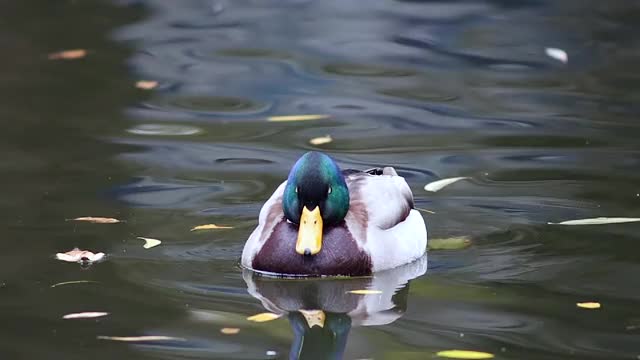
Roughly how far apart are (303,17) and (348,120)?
3.46m

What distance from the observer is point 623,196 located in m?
9.39

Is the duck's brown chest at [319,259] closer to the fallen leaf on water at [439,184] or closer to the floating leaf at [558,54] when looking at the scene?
the fallen leaf on water at [439,184]

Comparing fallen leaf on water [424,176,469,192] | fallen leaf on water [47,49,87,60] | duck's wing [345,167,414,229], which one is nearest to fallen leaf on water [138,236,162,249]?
Answer: duck's wing [345,167,414,229]

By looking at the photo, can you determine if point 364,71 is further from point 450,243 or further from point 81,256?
point 81,256

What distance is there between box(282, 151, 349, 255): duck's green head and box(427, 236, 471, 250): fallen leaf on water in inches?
27.8

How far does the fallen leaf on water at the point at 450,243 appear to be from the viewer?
8.62 m

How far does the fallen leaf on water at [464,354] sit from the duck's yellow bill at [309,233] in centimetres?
152

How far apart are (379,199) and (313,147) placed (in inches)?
97.8

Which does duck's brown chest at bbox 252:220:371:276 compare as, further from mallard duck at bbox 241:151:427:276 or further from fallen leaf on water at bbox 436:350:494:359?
fallen leaf on water at bbox 436:350:494:359

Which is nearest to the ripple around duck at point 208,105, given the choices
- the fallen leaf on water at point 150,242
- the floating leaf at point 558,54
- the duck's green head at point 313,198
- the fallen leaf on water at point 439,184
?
the fallen leaf on water at point 439,184

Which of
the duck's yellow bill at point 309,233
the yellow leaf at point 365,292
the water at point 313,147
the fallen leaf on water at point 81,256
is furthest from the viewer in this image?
the fallen leaf on water at point 81,256

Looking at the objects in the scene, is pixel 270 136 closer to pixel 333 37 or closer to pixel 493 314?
pixel 333 37

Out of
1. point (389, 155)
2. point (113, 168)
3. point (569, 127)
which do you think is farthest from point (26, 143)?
point (569, 127)

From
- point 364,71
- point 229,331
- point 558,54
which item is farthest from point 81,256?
point 558,54
